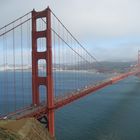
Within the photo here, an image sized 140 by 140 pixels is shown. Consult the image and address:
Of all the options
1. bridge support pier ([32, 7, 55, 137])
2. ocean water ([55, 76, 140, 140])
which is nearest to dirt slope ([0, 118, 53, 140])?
bridge support pier ([32, 7, 55, 137])

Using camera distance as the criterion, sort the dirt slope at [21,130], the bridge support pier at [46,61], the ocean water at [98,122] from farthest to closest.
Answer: the ocean water at [98,122] < the bridge support pier at [46,61] < the dirt slope at [21,130]

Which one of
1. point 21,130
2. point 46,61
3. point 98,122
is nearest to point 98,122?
point 98,122

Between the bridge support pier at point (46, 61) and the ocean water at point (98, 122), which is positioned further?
the ocean water at point (98, 122)

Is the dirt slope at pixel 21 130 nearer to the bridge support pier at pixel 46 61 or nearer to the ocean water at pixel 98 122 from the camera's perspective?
the bridge support pier at pixel 46 61

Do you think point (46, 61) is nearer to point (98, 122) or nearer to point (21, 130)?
point (21, 130)

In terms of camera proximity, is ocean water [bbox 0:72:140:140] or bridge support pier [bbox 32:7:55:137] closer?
bridge support pier [bbox 32:7:55:137]

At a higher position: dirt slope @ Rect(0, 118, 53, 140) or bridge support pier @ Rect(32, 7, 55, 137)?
bridge support pier @ Rect(32, 7, 55, 137)

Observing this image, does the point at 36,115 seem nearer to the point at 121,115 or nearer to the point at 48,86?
the point at 48,86

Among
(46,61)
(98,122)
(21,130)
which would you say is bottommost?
(98,122)

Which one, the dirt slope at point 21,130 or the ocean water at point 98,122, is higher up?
the dirt slope at point 21,130

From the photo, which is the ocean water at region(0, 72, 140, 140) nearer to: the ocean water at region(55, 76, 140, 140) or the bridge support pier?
the ocean water at region(55, 76, 140, 140)

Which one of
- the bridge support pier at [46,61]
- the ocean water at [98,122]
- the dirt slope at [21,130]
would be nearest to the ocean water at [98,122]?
the ocean water at [98,122]
